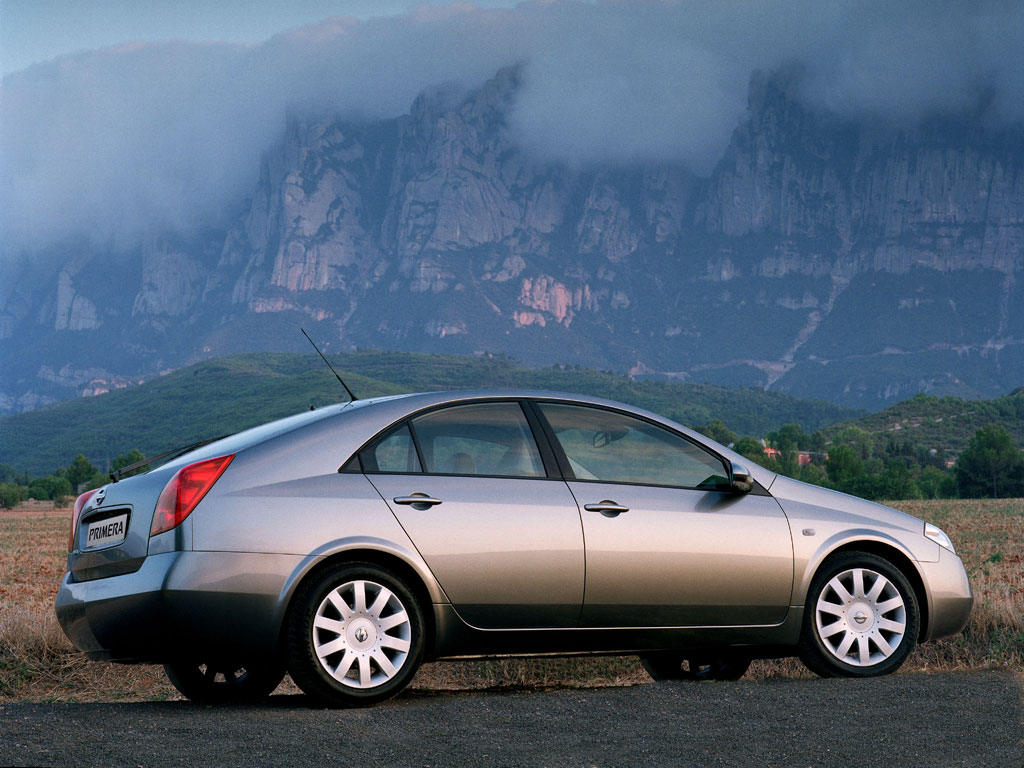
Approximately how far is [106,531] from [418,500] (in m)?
1.45

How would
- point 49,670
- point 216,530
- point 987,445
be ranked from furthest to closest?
point 987,445 < point 49,670 < point 216,530

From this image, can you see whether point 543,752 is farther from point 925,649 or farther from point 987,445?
point 987,445

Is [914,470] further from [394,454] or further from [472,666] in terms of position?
[394,454]

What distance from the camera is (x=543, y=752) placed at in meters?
4.32

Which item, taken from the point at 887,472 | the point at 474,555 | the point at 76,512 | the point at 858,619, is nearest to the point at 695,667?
the point at 858,619

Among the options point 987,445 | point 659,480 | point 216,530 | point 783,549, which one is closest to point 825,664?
point 783,549

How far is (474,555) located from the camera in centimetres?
547

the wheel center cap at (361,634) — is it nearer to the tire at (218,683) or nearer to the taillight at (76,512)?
the tire at (218,683)

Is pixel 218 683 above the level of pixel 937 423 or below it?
below

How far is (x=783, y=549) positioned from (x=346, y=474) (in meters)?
2.29

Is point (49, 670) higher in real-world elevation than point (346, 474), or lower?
lower

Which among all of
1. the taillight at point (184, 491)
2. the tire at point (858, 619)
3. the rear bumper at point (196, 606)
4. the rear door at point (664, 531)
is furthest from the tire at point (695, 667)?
the taillight at point (184, 491)

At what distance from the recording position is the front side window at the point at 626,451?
598 centimetres

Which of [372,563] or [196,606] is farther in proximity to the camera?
[372,563]
